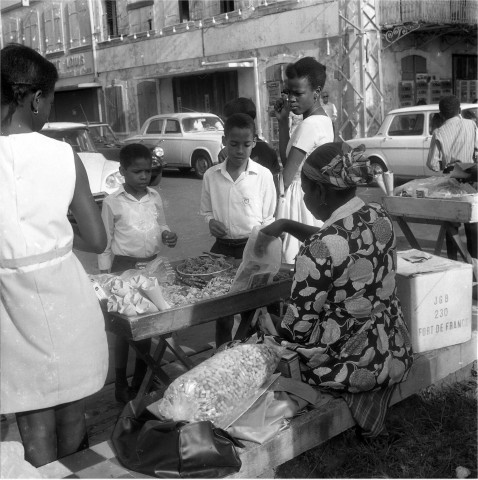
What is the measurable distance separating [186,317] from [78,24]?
27.2 m

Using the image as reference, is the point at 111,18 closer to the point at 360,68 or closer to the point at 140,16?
the point at 140,16

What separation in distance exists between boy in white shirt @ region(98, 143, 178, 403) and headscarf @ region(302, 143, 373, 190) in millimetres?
1249

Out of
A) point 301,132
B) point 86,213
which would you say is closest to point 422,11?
point 301,132

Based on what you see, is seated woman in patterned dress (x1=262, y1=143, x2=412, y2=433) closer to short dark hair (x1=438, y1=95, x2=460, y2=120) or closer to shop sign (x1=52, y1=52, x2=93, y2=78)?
short dark hair (x1=438, y1=95, x2=460, y2=120)

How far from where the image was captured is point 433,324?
3625 mm

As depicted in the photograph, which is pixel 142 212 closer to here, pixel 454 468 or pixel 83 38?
pixel 454 468

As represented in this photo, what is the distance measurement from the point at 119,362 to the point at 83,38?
26288mm

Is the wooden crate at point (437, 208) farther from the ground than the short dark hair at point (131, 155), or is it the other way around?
the short dark hair at point (131, 155)

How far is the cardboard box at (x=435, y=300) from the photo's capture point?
3562 millimetres

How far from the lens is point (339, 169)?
2875 mm

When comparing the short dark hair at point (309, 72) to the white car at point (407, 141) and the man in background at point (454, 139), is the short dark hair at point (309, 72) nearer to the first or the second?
the man in background at point (454, 139)

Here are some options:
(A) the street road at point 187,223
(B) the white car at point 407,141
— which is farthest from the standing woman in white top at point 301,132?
(B) the white car at point 407,141

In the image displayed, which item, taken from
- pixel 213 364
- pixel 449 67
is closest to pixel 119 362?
pixel 213 364

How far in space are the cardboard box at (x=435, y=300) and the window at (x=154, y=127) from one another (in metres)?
14.7
